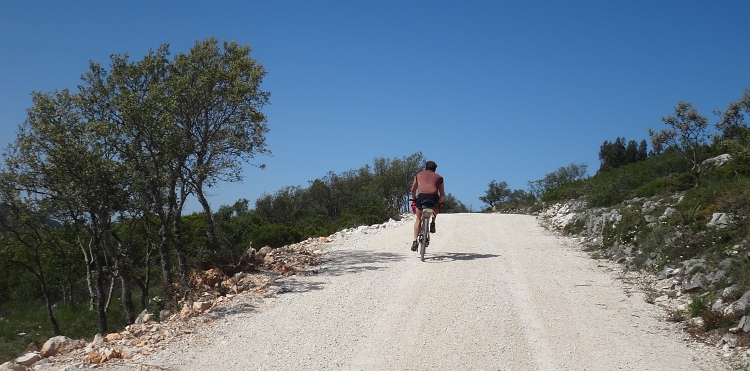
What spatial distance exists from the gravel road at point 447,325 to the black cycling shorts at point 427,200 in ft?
4.17

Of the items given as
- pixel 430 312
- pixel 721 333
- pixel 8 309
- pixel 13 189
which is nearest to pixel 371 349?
pixel 430 312

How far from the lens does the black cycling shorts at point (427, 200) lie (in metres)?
12.5

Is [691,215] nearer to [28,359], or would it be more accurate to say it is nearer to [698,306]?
[698,306]

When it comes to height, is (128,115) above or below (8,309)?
above

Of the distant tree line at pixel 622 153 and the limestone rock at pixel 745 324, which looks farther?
the distant tree line at pixel 622 153

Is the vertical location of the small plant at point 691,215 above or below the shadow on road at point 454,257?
above

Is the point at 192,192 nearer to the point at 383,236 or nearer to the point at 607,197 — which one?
the point at 383,236

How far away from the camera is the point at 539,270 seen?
37.6 ft

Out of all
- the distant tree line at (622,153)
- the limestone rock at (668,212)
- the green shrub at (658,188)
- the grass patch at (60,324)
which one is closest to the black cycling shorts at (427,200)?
the limestone rock at (668,212)

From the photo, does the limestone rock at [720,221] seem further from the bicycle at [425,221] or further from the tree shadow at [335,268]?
the tree shadow at [335,268]

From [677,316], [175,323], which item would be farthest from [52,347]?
[677,316]

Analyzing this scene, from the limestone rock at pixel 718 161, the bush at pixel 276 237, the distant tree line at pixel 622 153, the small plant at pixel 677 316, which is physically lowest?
the small plant at pixel 677 316

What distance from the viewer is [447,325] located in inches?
297

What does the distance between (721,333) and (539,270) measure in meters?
4.63
